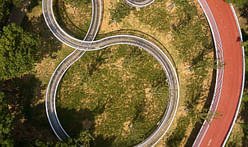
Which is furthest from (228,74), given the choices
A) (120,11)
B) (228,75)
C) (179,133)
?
(120,11)

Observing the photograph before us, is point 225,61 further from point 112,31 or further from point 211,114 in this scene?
point 112,31

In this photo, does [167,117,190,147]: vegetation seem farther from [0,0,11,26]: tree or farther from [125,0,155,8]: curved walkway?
[0,0,11,26]: tree

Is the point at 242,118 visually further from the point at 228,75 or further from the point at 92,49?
the point at 92,49

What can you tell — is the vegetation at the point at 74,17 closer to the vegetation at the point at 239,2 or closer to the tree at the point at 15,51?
the tree at the point at 15,51

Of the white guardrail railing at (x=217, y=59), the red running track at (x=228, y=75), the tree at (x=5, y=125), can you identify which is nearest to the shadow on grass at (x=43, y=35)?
the tree at (x=5, y=125)

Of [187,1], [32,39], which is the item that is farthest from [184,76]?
[32,39]

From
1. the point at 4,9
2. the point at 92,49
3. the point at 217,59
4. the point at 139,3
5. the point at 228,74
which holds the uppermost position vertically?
the point at 139,3
